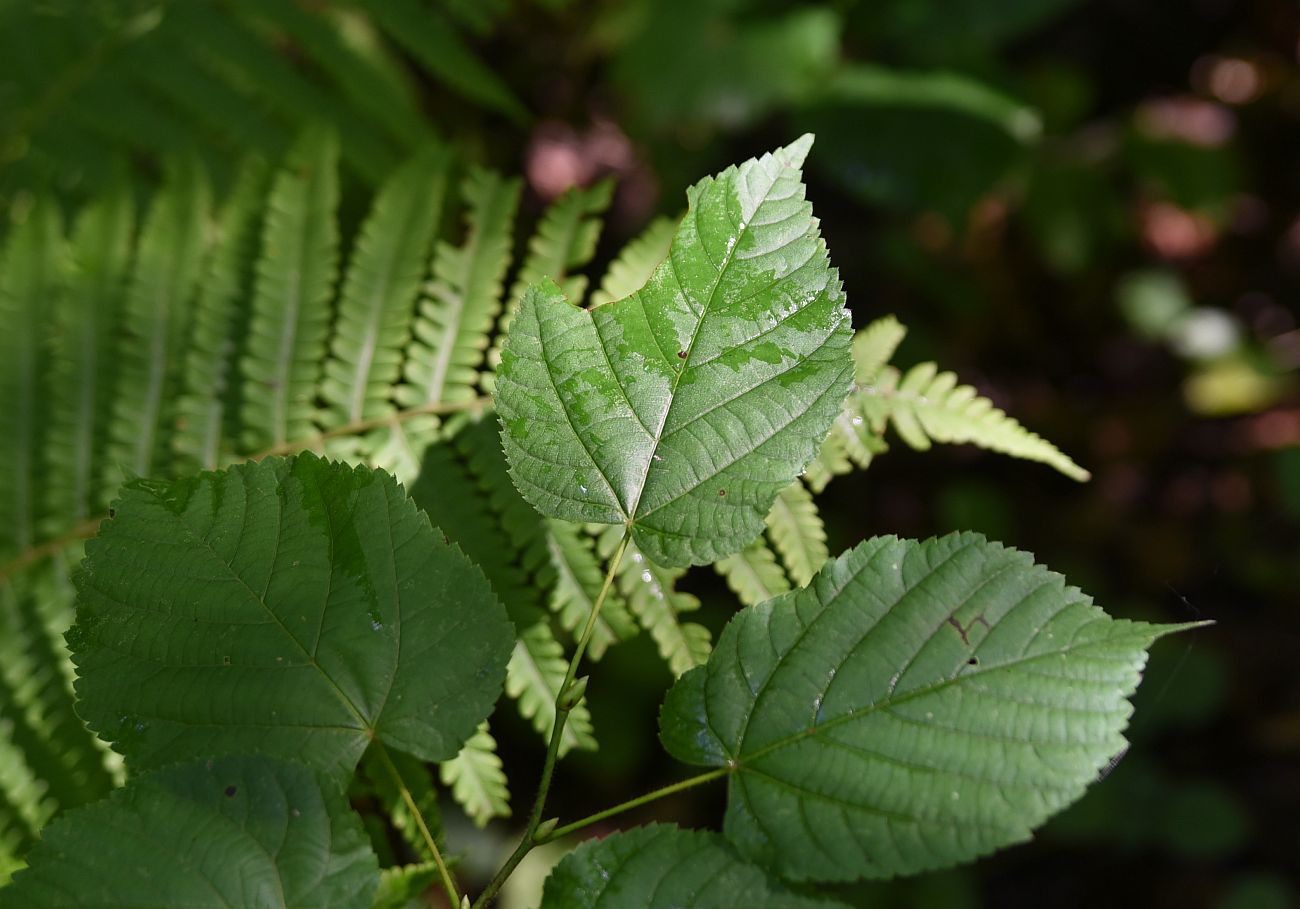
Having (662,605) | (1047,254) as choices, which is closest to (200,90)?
(662,605)

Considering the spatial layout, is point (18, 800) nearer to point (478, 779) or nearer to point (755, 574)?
point (478, 779)

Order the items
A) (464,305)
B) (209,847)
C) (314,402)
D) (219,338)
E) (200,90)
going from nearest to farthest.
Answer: (209,847) < (464,305) < (219,338) < (314,402) < (200,90)

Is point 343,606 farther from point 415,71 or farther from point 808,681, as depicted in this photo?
point 415,71

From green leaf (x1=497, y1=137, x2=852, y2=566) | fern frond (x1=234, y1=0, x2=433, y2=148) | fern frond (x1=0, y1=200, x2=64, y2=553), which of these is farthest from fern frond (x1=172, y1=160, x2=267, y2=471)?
green leaf (x1=497, y1=137, x2=852, y2=566)

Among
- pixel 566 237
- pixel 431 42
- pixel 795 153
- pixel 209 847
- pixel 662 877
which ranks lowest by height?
pixel 662 877

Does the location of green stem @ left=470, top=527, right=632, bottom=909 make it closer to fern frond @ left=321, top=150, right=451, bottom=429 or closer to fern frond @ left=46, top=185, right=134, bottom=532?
fern frond @ left=321, top=150, right=451, bottom=429

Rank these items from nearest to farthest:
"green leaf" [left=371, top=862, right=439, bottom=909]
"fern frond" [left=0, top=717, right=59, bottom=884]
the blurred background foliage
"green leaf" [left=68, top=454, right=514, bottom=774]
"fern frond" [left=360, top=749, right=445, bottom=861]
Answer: "green leaf" [left=68, top=454, right=514, bottom=774], "green leaf" [left=371, top=862, right=439, bottom=909], "fern frond" [left=360, top=749, right=445, bottom=861], "fern frond" [left=0, top=717, right=59, bottom=884], the blurred background foliage

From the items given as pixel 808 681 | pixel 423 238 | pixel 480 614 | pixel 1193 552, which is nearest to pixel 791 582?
pixel 808 681
